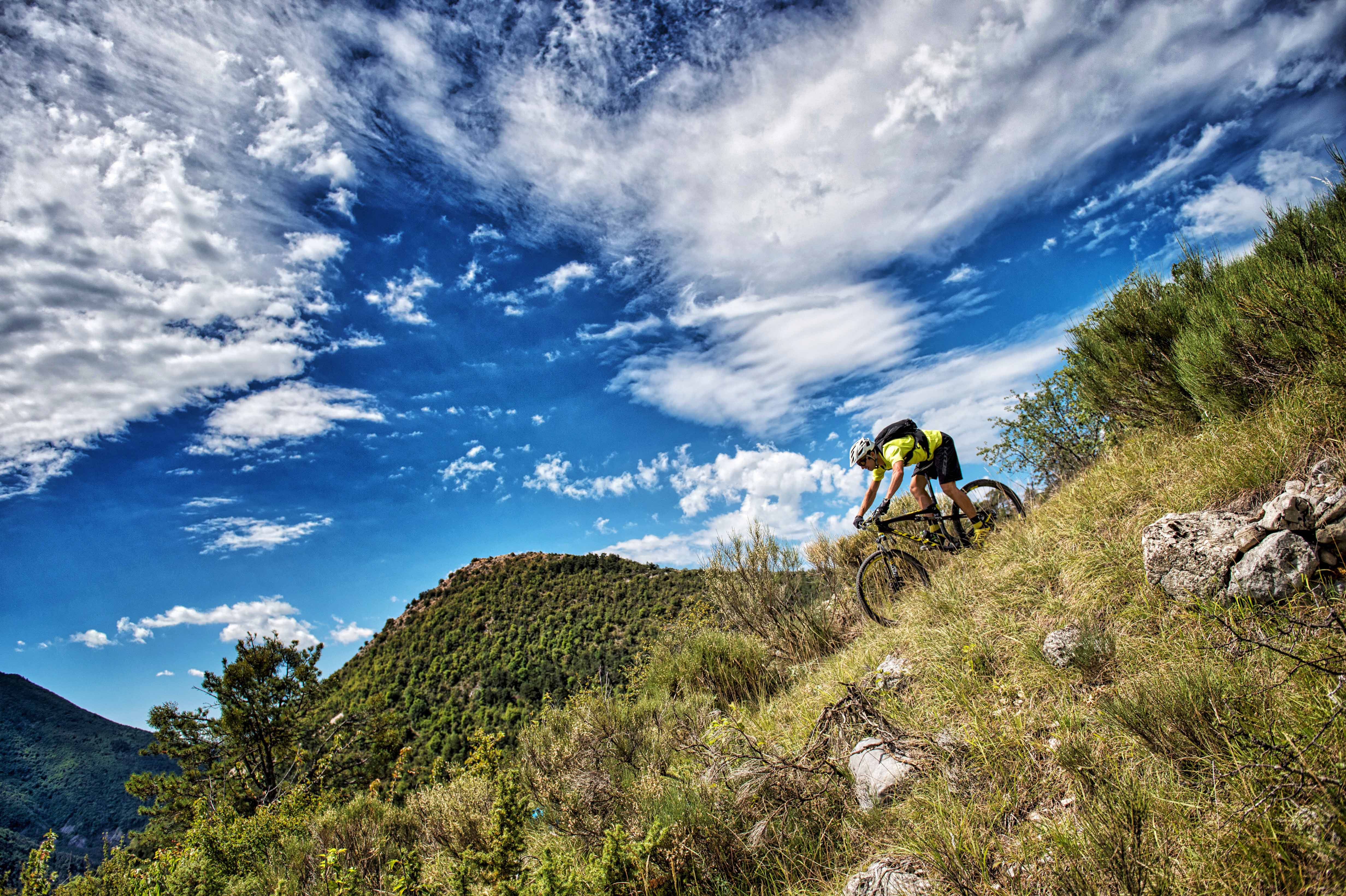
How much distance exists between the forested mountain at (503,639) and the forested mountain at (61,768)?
10886 mm

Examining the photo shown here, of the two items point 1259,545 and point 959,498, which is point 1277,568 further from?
point 959,498

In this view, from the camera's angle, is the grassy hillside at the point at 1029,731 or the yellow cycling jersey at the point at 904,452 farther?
the yellow cycling jersey at the point at 904,452

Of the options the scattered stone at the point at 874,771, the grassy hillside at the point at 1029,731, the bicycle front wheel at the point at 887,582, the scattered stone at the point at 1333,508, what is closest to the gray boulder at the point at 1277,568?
the grassy hillside at the point at 1029,731

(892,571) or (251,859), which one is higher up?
(892,571)

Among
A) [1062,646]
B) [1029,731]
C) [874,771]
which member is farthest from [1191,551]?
[874,771]

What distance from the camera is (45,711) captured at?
134 ft

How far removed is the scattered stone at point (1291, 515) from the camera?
3.34 metres

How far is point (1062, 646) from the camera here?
3623 mm

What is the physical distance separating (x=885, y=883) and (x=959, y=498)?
5.19 meters

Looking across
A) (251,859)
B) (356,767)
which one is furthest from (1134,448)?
(356,767)

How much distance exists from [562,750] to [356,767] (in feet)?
71.3

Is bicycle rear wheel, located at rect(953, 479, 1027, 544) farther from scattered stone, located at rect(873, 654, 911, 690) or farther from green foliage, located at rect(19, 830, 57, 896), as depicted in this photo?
green foliage, located at rect(19, 830, 57, 896)

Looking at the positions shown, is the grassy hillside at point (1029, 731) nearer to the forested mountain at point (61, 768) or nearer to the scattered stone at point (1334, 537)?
the scattered stone at point (1334, 537)

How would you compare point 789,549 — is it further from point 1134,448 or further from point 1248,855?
point 1248,855
